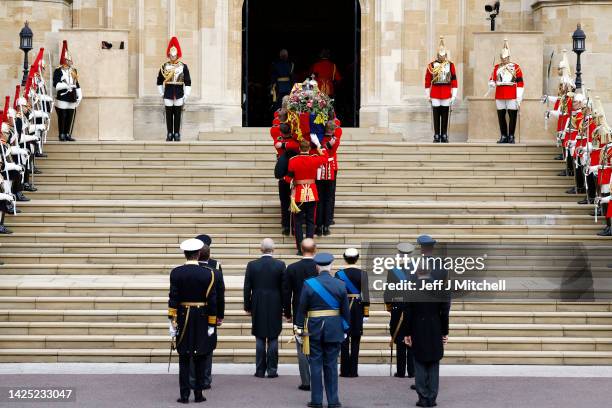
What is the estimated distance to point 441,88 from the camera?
27.4 metres

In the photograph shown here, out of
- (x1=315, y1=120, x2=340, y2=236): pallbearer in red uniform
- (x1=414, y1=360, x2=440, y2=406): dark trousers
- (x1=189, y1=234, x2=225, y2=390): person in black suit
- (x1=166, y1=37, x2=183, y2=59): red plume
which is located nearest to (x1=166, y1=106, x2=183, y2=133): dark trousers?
(x1=166, y1=37, x2=183, y2=59): red plume

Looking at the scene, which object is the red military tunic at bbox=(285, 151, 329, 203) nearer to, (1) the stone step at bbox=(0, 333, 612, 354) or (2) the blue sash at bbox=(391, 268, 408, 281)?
(1) the stone step at bbox=(0, 333, 612, 354)

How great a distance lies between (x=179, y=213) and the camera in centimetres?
2273

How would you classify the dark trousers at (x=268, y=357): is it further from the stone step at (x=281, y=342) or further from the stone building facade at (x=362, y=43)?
the stone building facade at (x=362, y=43)

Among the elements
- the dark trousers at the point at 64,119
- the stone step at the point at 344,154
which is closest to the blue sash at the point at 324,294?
the stone step at the point at 344,154

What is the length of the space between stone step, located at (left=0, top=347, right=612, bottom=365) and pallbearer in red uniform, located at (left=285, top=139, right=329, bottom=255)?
3.23 m

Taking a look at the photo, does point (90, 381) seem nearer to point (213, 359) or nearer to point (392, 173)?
A: point (213, 359)

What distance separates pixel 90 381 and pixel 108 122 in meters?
11.8

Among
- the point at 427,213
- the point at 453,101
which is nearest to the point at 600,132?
the point at 427,213

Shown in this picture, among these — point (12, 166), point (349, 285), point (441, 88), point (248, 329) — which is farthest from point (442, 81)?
point (349, 285)

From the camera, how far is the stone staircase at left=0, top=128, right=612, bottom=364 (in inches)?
722

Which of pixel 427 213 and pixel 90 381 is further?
pixel 427 213

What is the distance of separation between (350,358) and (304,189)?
4.41 metres

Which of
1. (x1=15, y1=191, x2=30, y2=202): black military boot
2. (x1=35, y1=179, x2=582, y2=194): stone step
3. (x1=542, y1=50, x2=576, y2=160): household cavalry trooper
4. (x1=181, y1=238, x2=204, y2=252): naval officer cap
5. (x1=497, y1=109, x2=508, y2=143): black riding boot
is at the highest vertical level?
(x1=542, y1=50, x2=576, y2=160): household cavalry trooper
